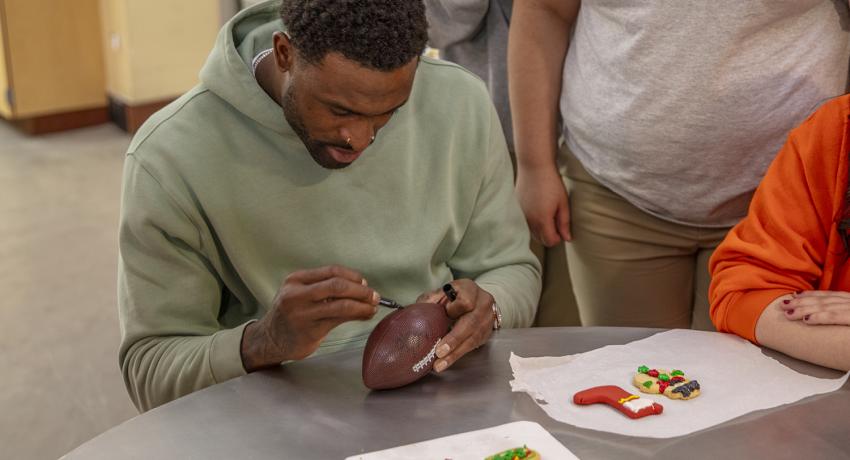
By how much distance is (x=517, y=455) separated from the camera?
47.2 inches

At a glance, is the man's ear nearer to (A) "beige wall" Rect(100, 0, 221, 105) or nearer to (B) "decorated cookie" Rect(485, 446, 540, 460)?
(B) "decorated cookie" Rect(485, 446, 540, 460)

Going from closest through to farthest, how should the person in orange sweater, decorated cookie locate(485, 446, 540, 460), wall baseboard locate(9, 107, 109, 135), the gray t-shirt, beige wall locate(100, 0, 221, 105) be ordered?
decorated cookie locate(485, 446, 540, 460) → the person in orange sweater → the gray t-shirt → beige wall locate(100, 0, 221, 105) → wall baseboard locate(9, 107, 109, 135)

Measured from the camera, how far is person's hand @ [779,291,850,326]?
1.44 metres

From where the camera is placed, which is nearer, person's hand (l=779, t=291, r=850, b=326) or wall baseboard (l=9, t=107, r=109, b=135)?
person's hand (l=779, t=291, r=850, b=326)

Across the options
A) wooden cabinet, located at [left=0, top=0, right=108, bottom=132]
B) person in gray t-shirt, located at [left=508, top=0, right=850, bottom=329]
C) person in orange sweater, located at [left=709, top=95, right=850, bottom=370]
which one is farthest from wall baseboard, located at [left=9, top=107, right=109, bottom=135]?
person in orange sweater, located at [left=709, top=95, right=850, bottom=370]

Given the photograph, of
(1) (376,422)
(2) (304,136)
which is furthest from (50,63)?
(1) (376,422)

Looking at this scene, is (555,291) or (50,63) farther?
(50,63)

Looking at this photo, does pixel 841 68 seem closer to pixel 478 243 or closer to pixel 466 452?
pixel 478 243

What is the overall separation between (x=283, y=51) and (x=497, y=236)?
545mm

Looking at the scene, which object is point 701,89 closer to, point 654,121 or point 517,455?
point 654,121

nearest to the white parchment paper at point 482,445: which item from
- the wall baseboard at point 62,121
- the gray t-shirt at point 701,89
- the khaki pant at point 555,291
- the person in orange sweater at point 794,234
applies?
the person in orange sweater at point 794,234

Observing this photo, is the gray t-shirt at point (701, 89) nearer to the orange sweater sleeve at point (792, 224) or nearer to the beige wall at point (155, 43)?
the orange sweater sleeve at point (792, 224)

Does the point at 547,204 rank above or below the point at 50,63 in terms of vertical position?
above

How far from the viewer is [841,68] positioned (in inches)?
71.2
